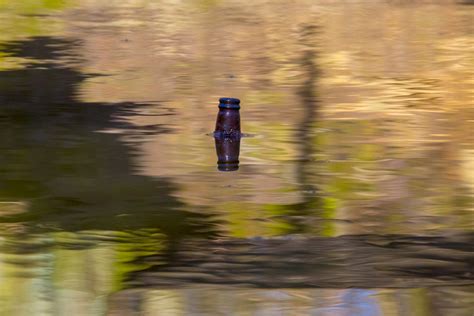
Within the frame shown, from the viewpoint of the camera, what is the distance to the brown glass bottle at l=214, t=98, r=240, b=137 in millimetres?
7910

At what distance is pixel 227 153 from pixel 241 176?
2.26 feet

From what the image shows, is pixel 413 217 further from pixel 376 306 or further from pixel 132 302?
pixel 132 302

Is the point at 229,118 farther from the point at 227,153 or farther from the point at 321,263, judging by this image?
the point at 321,263

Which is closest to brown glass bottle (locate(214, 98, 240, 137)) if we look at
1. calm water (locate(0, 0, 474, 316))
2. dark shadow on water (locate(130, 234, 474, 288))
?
calm water (locate(0, 0, 474, 316))

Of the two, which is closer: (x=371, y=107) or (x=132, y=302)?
(x=132, y=302)

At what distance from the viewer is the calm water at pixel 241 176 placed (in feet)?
15.9

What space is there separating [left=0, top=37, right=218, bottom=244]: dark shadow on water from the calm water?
0.07 ft

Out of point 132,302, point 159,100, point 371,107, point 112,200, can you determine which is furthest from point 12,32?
point 132,302

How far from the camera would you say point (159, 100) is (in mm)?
9648

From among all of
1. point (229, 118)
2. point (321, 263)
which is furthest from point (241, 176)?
point (321, 263)

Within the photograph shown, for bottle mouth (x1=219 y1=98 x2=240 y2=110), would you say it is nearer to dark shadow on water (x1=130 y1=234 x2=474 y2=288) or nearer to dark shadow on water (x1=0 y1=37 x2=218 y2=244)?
dark shadow on water (x1=0 y1=37 x2=218 y2=244)

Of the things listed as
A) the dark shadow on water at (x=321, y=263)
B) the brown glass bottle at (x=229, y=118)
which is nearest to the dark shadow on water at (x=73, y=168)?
the dark shadow on water at (x=321, y=263)

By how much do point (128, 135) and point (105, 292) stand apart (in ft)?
11.4

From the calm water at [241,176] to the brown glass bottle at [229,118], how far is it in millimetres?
117
